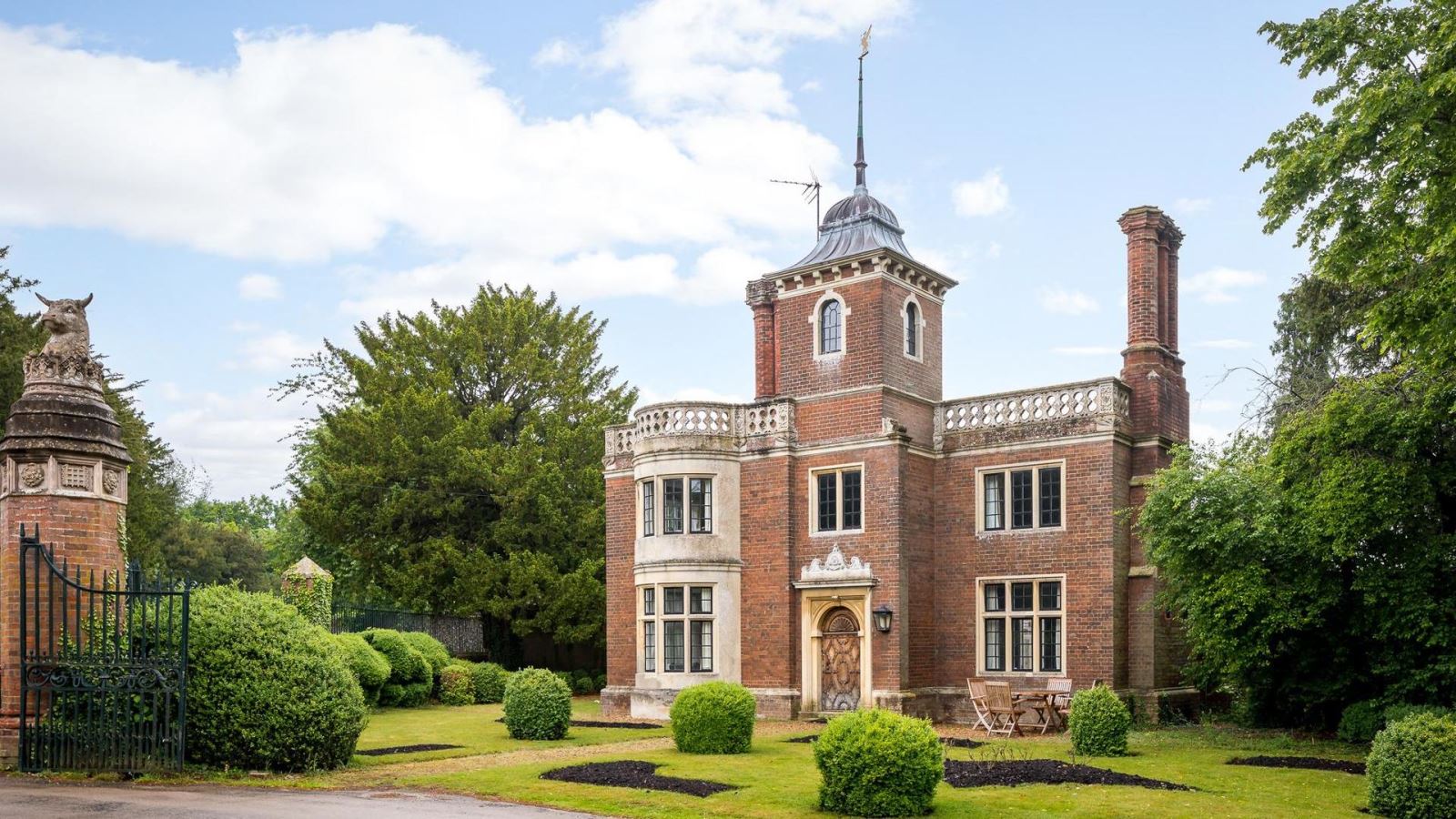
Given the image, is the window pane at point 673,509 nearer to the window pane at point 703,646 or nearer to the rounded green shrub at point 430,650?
the window pane at point 703,646

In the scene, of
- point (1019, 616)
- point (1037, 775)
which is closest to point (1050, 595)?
point (1019, 616)

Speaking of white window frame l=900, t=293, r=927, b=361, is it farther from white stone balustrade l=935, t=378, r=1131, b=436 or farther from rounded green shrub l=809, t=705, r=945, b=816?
rounded green shrub l=809, t=705, r=945, b=816

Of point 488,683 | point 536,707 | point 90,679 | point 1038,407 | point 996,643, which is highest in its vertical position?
point 1038,407

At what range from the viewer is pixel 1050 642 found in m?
23.5

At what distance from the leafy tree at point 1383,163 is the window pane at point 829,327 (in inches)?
397

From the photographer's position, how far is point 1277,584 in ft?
64.7

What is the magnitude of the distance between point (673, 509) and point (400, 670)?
828 centimetres

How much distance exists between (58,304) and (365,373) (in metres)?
24.6

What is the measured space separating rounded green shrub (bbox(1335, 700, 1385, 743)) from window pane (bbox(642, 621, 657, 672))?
13.1 meters

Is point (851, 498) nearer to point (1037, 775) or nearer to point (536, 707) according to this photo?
point (536, 707)

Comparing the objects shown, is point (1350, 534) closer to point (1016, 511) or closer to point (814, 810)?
point (1016, 511)

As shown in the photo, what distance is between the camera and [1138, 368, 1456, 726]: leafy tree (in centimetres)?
1816

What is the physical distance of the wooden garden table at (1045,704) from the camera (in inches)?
865

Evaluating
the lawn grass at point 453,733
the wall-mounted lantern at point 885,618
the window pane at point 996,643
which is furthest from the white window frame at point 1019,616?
the lawn grass at point 453,733
